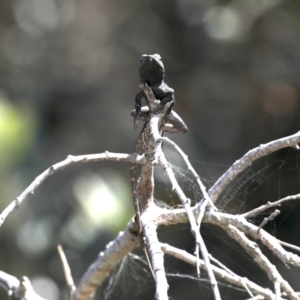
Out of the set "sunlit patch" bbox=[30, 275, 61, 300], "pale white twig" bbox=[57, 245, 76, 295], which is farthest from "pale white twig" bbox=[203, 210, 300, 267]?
"sunlit patch" bbox=[30, 275, 61, 300]

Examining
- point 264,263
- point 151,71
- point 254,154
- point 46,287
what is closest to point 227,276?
point 264,263

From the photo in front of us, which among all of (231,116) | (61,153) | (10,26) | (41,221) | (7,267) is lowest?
(7,267)

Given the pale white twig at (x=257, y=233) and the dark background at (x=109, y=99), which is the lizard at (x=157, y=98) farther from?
the dark background at (x=109, y=99)

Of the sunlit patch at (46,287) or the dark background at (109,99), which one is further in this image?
the sunlit patch at (46,287)

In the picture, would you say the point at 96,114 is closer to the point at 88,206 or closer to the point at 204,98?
the point at 204,98

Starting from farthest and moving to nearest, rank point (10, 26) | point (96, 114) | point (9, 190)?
point (10, 26)
point (96, 114)
point (9, 190)

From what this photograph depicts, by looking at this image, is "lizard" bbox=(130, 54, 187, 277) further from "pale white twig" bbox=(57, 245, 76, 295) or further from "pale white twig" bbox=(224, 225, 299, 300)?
"pale white twig" bbox=(57, 245, 76, 295)

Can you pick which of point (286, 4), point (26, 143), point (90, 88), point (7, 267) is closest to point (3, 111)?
point (26, 143)

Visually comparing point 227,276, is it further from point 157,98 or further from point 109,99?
point 109,99

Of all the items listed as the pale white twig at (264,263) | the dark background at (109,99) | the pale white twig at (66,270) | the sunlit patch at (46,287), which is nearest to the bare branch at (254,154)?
the pale white twig at (264,263)
